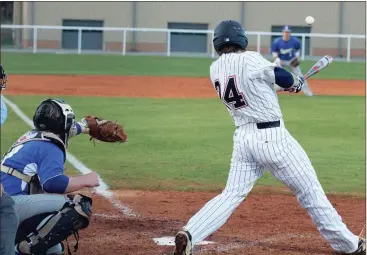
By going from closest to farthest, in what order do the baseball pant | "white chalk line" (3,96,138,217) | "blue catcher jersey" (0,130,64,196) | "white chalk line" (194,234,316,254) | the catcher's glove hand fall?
the baseball pant
"blue catcher jersey" (0,130,64,196)
"white chalk line" (194,234,316,254)
"white chalk line" (3,96,138,217)
the catcher's glove hand

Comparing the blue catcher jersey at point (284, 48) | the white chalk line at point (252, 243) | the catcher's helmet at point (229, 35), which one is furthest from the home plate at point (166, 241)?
the blue catcher jersey at point (284, 48)

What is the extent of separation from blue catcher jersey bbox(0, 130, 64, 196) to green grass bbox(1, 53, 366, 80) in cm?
2180

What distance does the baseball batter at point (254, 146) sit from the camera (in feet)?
20.1

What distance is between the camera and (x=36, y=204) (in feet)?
18.7

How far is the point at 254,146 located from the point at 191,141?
704 centimetres

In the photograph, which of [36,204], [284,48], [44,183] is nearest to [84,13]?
[284,48]

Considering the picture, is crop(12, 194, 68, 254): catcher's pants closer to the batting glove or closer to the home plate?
the home plate

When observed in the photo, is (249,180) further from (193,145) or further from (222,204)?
(193,145)

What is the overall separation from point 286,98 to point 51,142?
1530 centimetres

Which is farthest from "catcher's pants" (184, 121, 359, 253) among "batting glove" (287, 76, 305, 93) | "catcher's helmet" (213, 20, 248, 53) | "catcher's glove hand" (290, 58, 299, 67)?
"catcher's glove hand" (290, 58, 299, 67)

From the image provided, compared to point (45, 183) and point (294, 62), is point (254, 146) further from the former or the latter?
point (294, 62)

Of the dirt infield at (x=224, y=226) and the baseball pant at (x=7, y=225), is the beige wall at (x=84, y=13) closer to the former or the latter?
the dirt infield at (x=224, y=226)

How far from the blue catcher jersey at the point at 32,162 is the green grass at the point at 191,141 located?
12.9 ft

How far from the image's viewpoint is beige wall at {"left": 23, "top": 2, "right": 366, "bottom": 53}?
1476 inches
